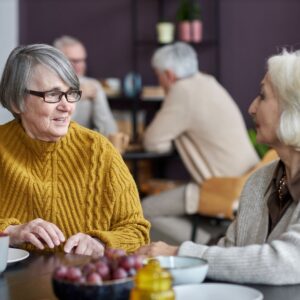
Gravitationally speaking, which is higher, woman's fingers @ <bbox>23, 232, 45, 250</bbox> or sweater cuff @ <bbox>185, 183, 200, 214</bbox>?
woman's fingers @ <bbox>23, 232, 45, 250</bbox>

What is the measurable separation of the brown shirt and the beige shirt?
9.18 ft

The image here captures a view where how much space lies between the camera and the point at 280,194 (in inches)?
87.9

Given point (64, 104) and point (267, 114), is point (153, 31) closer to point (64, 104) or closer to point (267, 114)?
point (64, 104)

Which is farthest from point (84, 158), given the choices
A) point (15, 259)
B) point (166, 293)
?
point (166, 293)

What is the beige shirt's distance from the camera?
5086 millimetres

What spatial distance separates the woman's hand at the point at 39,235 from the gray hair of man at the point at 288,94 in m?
0.63

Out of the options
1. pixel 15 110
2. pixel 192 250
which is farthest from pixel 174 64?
pixel 192 250

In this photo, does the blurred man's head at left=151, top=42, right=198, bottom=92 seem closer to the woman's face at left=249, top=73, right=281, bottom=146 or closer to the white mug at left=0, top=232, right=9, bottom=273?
the woman's face at left=249, top=73, right=281, bottom=146

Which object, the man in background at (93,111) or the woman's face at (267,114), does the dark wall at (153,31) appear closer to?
the man in background at (93,111)

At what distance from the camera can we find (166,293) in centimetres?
137

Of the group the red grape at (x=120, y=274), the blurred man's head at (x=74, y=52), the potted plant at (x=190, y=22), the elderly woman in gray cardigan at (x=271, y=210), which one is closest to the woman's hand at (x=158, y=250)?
the elderly woman in gray cardigan at (x=271, y=210)

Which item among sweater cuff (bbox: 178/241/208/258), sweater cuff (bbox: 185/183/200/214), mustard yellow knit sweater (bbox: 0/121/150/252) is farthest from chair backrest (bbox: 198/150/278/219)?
sweater cuff (bbox: 178/241/208/258)

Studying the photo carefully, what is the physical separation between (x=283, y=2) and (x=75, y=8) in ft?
5.79

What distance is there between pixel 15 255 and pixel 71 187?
45cm
